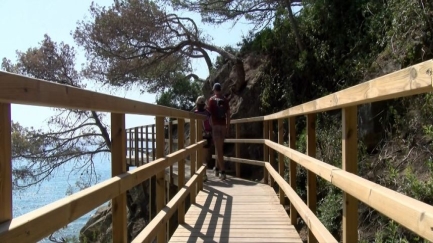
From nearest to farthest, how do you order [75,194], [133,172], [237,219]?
[75,194], [133,172], [237,219]

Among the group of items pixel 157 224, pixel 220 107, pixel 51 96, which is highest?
pixel 220 107

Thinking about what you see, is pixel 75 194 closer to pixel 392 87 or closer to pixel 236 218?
pixel 392 87

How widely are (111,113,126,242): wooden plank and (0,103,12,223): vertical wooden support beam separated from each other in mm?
1145

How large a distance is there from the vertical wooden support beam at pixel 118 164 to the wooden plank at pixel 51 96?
82 millimetres

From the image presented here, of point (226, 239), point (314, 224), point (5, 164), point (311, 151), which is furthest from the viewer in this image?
point (226, 239)

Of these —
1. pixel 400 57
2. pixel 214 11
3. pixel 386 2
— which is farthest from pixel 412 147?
pixel 214 11

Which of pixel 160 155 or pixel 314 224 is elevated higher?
pixel 160 155

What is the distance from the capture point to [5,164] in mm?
1482

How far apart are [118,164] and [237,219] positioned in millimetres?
3120

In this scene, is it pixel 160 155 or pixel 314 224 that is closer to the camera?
pixel 314 224

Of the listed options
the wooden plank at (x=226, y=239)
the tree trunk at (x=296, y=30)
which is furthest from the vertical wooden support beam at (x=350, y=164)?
the tree trunk at (x=296, y=30)

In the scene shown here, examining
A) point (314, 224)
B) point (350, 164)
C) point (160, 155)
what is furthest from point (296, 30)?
point (350, 164)

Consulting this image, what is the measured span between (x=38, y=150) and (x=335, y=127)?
14018mm

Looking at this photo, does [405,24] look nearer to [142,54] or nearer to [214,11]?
[214,11]
